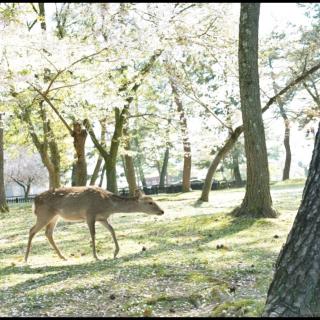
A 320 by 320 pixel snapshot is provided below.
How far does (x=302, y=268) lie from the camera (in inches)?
140

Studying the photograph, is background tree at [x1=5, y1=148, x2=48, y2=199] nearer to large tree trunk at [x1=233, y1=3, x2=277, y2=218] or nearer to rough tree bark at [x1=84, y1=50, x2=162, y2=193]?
rough tree bark at [x1=84, y1=50, x2=162, y2=193]

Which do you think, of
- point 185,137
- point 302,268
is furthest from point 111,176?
point 302,268

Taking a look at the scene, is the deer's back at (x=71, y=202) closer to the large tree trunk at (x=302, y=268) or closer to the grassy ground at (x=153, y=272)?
the grassy ground at (x=153, y=272)

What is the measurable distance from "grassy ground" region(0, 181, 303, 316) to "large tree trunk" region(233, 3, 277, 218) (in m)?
0.56

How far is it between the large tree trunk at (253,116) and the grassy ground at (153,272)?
0.56m

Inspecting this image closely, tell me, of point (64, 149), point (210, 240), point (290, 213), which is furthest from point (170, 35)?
point (64, 149)

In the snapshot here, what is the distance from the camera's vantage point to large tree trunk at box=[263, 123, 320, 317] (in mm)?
3527

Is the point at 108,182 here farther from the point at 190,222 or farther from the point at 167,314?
the point at 167,314

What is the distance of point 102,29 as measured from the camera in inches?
723

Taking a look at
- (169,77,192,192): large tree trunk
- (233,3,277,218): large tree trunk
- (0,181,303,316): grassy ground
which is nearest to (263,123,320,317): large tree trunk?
(0,181,303,316): grassy ground

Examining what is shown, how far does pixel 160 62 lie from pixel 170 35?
9.82 ft

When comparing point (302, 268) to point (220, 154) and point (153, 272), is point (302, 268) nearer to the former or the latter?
point (153, 272)

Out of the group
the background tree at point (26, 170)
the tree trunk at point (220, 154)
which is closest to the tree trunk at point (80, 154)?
the tree trunk at point (220, 154)

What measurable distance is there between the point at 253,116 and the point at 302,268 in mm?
8376
